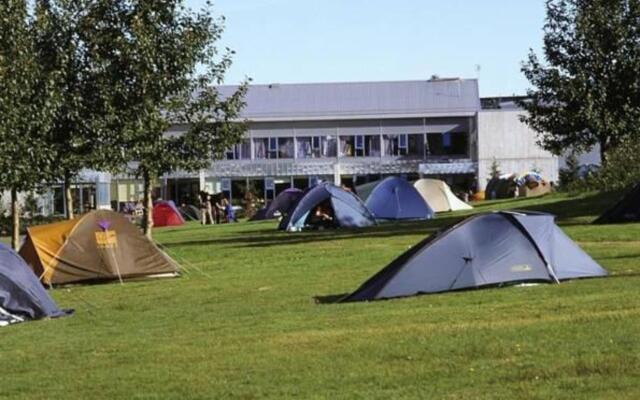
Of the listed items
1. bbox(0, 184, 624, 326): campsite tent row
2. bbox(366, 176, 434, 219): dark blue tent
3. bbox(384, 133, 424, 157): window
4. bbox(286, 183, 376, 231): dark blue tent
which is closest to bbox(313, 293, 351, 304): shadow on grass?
bbox(0, 184, 624, 326): campsite tent row

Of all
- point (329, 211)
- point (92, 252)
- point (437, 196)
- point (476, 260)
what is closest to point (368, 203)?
point (329, 211)

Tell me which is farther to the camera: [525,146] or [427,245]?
[525,146]

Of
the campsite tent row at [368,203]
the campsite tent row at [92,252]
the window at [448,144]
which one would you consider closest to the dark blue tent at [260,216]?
the campsite tent row at [368,203]

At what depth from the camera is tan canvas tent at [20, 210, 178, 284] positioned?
20.9 m

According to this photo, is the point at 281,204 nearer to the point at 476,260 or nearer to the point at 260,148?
the point at 260,148

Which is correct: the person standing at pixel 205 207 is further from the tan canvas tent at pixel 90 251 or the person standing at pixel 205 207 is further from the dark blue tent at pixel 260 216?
the tan canvas tent at pixel 90 251

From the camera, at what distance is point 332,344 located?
11.0m

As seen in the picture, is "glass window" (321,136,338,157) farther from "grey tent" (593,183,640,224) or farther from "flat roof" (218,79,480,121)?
"grey tent" (593,183,640,224)

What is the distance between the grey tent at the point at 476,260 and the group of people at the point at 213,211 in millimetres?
36800

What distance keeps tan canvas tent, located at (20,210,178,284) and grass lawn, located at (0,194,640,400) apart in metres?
2.05

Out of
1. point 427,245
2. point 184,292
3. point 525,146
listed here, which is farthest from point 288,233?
point 525,146

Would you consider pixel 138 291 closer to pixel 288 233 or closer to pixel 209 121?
pixel 209 121

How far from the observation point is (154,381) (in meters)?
9.65

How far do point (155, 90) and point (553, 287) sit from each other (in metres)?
13.1
